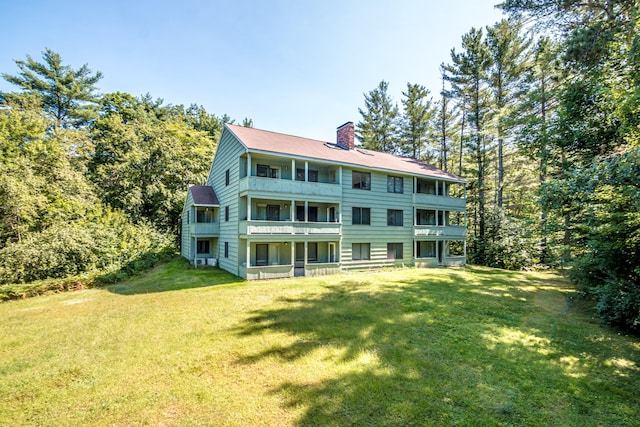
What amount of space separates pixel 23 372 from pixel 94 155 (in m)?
26.2

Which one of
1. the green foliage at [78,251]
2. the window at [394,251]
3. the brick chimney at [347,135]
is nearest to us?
the green foliage at [78,251]

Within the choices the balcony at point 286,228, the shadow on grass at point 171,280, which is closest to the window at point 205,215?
the shadow on grass at point 171,280

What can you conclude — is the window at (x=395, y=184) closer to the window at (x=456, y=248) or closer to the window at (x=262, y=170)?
the window at (x=262, y=170)

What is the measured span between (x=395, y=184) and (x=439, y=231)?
5.10 meters

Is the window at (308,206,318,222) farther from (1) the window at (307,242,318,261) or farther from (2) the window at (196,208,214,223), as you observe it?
(2) the window at (196,208,214,223)

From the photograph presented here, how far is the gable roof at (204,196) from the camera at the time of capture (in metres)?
17.8

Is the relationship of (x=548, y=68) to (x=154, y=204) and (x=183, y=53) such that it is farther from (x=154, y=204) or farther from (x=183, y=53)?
(x=154, y=204)

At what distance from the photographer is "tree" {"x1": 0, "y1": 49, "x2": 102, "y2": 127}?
81.9 ft

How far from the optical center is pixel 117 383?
15.3 feet

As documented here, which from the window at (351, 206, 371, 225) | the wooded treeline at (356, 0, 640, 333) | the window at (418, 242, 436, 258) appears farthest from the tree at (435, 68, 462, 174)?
the window at (351, 206, 371, 225)

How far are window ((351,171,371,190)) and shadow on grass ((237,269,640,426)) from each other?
8.90 metres

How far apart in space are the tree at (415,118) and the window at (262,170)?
853 inches

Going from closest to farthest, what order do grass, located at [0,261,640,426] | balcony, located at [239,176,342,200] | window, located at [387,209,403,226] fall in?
grass, located at [0,261,640,426], balcony, located at [239,176,342,200], window, located at [387,209,403,226]

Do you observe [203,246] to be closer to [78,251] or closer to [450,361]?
[78,251]
